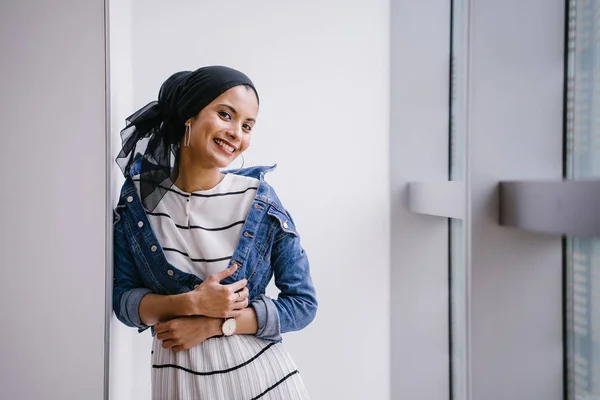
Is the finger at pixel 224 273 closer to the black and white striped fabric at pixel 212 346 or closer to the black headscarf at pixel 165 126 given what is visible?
the black and white striped fabric at pixel 212 346

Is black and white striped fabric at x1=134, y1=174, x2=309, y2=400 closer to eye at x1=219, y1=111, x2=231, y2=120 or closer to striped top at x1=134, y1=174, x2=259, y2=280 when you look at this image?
striped top at x1=134, y1=174, x2=259, y2=280

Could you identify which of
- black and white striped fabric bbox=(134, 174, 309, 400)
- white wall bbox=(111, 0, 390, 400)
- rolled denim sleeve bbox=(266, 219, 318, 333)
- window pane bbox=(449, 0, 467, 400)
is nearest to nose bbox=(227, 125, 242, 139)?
Answer: black and white striped fabric bbox=(134, 174, 309, 400)

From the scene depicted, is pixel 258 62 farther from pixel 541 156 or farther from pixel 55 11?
pixel 541 156

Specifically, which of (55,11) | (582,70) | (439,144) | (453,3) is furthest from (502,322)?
(55,11)

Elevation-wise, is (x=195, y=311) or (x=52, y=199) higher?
(x=52, y=199)

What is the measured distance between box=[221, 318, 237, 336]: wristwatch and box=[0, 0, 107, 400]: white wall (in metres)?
0.28

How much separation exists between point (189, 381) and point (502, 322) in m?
0.72

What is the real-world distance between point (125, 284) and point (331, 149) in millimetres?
817

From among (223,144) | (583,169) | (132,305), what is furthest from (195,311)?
(583,169)

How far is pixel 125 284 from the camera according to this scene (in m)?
1.15

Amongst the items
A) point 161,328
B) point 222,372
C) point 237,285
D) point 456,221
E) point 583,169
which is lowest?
point 222,372

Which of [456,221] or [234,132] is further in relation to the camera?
[456,221]

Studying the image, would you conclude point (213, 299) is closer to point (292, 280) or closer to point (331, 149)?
point (292, 280)

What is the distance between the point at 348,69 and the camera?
1643 millimetres
